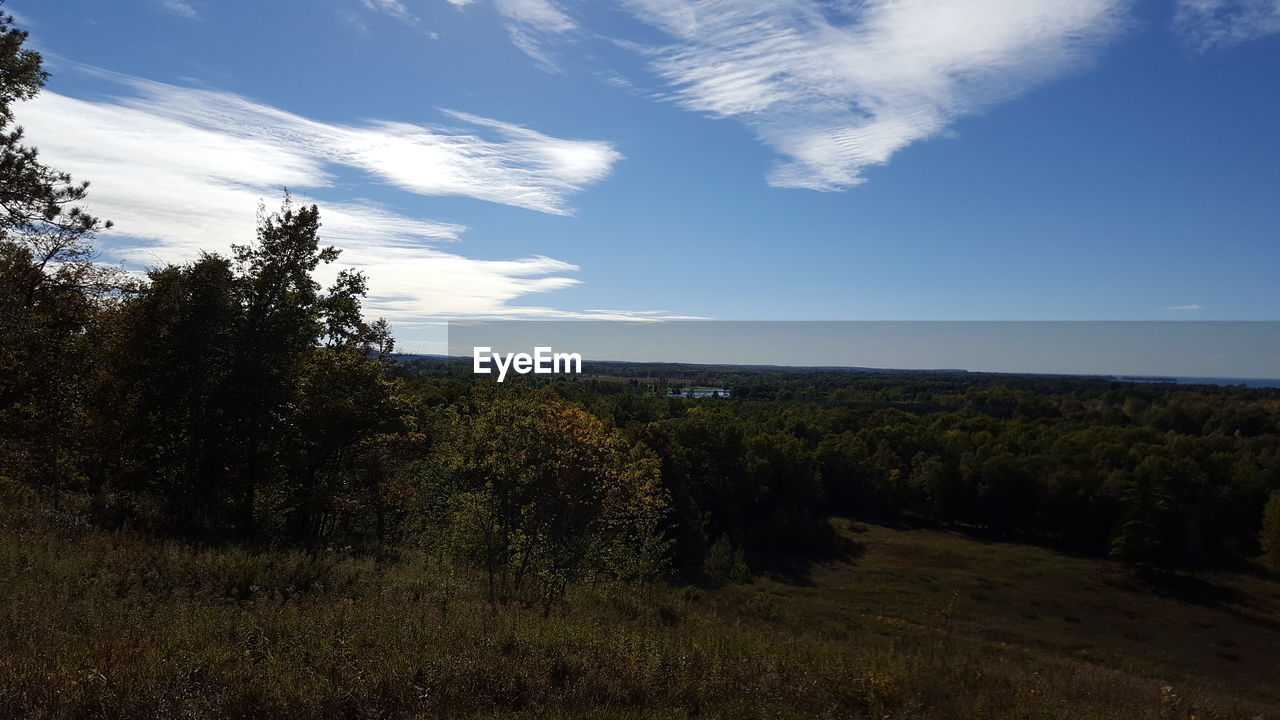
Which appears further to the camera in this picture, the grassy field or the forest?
the forest

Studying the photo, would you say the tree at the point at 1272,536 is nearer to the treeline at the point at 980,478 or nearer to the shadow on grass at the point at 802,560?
the treeline at the point at 980,478

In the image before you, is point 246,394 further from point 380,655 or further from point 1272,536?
point 1272,536

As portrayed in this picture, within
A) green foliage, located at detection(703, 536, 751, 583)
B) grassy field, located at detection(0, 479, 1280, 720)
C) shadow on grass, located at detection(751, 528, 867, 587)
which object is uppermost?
grassy field, located at detection(0, 479, 1280, 720)

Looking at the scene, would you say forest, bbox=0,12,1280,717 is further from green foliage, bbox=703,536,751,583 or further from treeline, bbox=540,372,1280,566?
treeline, bbox=540,372,1280,566

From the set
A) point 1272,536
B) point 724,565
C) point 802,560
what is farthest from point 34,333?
point 1272,536

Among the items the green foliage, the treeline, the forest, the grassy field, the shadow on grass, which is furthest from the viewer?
the treeline

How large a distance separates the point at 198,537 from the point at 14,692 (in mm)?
8965

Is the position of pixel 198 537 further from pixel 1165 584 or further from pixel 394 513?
pixel 1165 584

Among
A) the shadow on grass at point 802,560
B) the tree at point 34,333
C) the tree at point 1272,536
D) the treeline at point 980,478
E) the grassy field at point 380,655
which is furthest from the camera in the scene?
the treeline at point 980,478

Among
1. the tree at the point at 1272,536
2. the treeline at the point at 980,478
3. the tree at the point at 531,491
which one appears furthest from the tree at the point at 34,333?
the tree at the point at 1272,536

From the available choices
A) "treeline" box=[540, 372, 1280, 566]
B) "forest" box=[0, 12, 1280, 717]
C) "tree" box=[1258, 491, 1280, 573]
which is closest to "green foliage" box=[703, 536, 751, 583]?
"treeline" box=[540, 372, 1280, 566]

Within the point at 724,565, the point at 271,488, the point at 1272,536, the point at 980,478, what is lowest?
the point at 724,565

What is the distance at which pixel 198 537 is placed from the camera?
1280cm

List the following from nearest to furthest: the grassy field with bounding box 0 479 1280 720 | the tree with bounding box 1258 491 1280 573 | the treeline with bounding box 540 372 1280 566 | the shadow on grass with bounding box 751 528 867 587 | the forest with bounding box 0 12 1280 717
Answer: the grassy field with bounding box 0 479 1280 720, the forest with bounding box 0 12 1280 717, the shadow on grass with bounding box 751 528 867 587, the tree with bounding box 1258 491 1280 573, the treeline with bounding box 540 372 1280 566
